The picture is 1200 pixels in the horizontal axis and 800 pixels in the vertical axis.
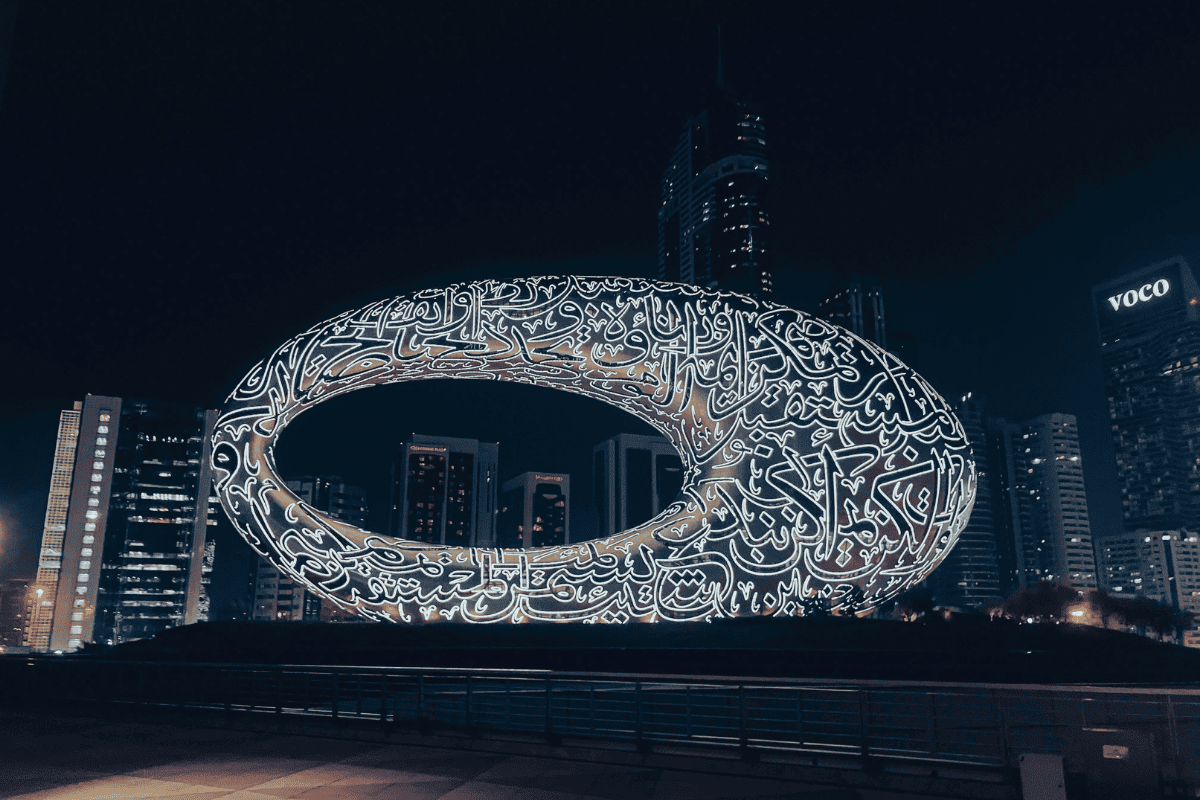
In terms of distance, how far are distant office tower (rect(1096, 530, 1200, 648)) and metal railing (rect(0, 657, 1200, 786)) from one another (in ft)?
457

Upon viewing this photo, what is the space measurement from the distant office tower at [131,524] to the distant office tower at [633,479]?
53.8 m

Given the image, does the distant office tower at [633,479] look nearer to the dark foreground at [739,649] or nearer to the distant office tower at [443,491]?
the distant office tower at [443,491]

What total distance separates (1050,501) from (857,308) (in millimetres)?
56502

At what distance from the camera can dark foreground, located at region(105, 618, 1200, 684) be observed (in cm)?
1170

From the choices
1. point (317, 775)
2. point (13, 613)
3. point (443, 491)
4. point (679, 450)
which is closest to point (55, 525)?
point (13, 613)

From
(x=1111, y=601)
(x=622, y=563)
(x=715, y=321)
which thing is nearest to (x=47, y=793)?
(x=622, y=563)

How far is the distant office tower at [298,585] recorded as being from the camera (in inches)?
4619

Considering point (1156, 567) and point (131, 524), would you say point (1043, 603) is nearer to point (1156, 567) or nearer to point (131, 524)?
point (131, 524)

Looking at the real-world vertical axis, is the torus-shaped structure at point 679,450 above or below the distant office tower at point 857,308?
below

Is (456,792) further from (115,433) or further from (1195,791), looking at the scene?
(115,433)

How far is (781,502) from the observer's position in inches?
582

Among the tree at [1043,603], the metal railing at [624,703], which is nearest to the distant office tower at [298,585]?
the tree at [1043,603]

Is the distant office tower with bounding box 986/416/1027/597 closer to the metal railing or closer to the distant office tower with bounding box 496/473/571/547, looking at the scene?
the distant office tower with bounding box 496/473/571/547

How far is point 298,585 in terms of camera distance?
102938 millimetres
